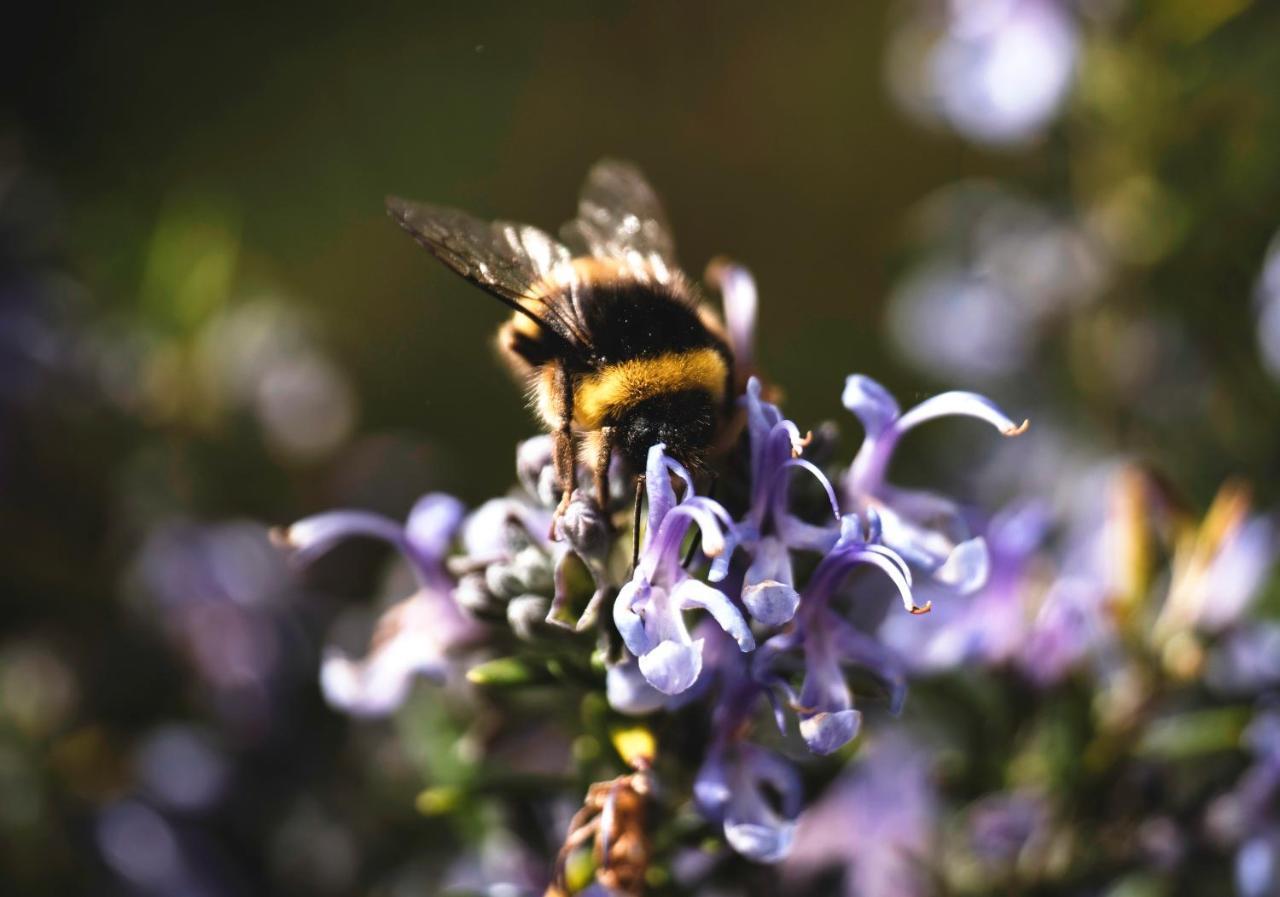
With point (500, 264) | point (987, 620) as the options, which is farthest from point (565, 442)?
point (987, 620)

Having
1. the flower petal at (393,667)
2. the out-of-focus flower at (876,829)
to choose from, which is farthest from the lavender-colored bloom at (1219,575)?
the flower petal at (393,667)

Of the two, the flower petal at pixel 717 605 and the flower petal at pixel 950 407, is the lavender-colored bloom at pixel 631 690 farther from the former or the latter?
the flower petal at pixel 950 407

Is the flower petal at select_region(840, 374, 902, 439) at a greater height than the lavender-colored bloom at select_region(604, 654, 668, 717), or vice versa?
the flower petal at select_region(840, 374, 902, 439)

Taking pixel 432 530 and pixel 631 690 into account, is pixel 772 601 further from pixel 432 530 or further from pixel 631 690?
pixel 432 530

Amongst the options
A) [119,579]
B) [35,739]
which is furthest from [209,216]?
[35,739]

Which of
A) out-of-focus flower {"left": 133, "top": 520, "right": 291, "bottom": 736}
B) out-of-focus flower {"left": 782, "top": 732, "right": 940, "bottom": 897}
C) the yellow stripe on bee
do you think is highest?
the yellow stripe on bee

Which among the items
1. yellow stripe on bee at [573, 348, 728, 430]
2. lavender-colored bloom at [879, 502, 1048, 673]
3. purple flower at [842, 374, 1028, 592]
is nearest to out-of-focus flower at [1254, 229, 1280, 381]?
lavender-colored bloom at [879, 502, 1048, 673]

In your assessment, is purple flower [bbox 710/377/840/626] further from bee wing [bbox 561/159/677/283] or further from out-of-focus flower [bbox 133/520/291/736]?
out-of-focus flower [bbox 133/520/291/736]

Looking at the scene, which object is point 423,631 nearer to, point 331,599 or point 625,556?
point 625,556
